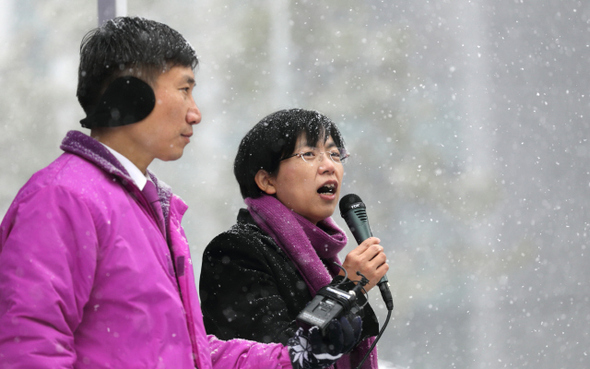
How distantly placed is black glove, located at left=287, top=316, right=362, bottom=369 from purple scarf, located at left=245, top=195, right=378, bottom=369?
1.19 ft

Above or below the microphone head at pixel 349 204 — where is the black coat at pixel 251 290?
below

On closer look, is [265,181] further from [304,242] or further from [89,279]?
[89,279]

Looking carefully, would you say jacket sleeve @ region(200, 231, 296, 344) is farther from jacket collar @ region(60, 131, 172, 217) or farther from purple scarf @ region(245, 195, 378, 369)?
jacket collar @ region(60, 131, 172, 217)

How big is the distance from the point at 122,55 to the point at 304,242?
649mm

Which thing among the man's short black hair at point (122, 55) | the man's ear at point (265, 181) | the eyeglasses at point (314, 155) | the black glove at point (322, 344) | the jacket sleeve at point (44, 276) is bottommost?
the jacket sleeve at point (44, 276)

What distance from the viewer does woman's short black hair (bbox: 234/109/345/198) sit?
63.8 inches

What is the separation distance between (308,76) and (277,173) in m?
2.65

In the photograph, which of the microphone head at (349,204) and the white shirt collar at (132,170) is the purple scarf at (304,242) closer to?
the microphone head at (349,204)

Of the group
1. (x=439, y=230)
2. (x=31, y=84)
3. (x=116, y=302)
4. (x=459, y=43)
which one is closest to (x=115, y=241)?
(x=116, y=302)

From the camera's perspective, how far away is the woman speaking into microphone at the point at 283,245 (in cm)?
140

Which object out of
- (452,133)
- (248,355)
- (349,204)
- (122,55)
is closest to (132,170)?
(122,55)

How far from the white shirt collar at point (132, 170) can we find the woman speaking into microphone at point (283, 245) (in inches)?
17.3

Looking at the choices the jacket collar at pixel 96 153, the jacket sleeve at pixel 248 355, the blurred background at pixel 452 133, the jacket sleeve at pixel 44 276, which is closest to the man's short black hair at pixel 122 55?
the jacket collar at pixel 96 153

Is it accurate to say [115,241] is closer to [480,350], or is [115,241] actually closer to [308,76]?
[308,76]
